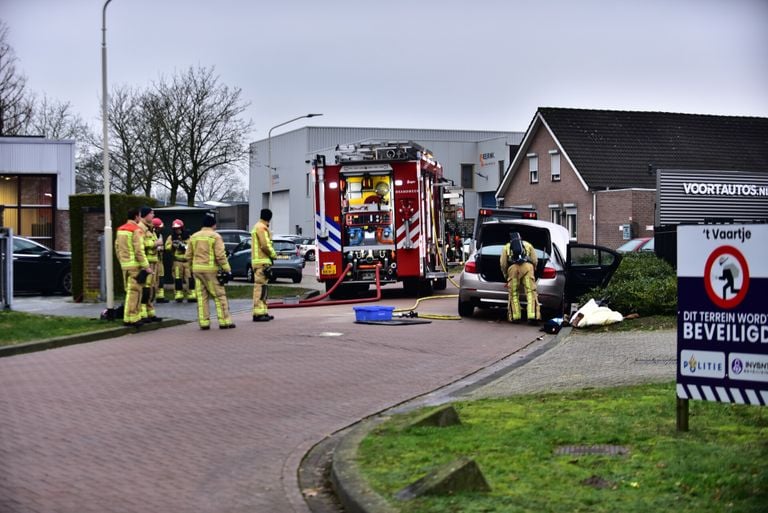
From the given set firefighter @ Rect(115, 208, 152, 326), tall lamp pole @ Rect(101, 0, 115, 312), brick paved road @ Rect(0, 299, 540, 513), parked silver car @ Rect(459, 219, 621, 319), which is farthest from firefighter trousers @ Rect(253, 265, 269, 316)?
parked silver car @ Rect(459, 219, 621, 319)

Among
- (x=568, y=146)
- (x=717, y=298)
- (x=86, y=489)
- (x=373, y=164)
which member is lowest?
Result: (x=86, y=489)

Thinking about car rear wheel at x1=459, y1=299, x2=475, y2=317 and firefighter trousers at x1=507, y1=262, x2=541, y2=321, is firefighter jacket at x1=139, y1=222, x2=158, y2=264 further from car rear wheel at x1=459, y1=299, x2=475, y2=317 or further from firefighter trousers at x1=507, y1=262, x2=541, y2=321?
firefighter trousers at x1=507, y1=262, x2=541, y2=321

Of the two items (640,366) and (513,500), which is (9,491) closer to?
(513,500)

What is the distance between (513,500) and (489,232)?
1331 cm

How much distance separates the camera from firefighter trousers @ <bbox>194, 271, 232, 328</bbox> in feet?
52.7

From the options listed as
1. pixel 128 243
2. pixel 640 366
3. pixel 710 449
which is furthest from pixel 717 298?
pixel 128 243

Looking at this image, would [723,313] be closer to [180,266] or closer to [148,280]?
[148,280]

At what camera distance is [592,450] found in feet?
23.0

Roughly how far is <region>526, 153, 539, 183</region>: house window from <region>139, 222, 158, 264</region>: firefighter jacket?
124 feet

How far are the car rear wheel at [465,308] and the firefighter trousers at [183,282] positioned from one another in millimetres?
6760

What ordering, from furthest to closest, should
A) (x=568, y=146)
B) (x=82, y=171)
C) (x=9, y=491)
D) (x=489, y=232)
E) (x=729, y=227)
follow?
(x=82, y=171), (x=568, y=146), (x=489, y=232), (x=729, y=227), (x=9, y=491)

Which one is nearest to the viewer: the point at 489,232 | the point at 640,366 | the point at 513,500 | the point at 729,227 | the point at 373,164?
the point at 513,500

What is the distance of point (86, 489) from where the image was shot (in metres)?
6.70

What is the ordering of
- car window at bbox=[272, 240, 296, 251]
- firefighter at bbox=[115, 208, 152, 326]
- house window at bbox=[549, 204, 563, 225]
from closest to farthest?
firefighter at bbox=[115, 208, 152, 326], car window at bbox=[272, 240, 296, 251], house window at bbox=[549, 204, 563, 225]
